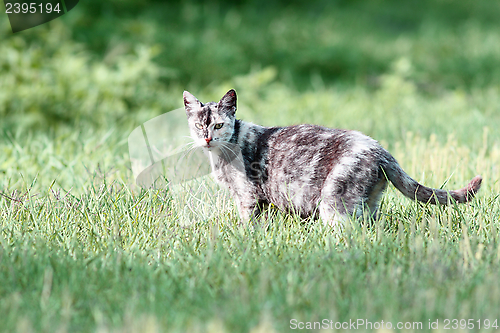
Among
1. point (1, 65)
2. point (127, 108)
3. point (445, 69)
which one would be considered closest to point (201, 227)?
point (127, 108)

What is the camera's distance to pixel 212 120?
356cm

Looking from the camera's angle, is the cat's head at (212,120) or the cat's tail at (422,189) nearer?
the cat's tail at (422,189)

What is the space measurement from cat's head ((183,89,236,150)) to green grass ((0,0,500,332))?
1.43 feet

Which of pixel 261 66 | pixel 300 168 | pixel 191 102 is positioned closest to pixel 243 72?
pixel 261 66

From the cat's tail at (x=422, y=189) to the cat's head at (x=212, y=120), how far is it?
→ 1.12m

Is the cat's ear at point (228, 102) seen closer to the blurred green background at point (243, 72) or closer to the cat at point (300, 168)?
the cat at point (300, 168)

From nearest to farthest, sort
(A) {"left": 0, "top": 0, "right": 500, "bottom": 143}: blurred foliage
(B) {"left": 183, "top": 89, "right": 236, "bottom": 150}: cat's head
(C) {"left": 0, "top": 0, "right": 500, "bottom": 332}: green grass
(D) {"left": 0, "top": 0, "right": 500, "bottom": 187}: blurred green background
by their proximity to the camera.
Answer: (C) {"left": 0, "top": 0, "right": 500, "bottom": 332}: green grass, (B) {"left": 183, "top": 89, "right": 236, "bottom": 150}: cat's head, (D) {"left": 0, "top": 0, "right": 500, "bottom": 187}: blurred green background, (A) {"left": 0, "top": 0, "right": 500, "bottom": 143}: blurred foliage

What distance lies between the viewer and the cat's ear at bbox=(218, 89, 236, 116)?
3.60 metres

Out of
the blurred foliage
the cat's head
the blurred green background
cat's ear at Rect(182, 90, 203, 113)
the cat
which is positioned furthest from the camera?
the blurred foliage

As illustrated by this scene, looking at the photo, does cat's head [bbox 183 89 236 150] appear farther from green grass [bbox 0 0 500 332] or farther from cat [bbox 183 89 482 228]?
green grass [bbox 0 0 500 332]

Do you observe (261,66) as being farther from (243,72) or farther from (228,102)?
(228,102)

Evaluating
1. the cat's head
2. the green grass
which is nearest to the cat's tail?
the green grass

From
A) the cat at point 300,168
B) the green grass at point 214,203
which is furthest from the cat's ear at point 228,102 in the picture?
the green grass at point 214,203

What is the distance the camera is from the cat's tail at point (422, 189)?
3.32 m
